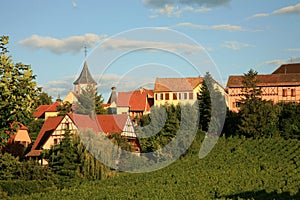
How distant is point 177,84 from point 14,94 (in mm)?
46159

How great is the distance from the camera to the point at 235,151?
3662cm

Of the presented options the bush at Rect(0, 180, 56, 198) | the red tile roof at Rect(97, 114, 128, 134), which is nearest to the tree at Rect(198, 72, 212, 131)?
the red tile roof at Rect(97, 114, 128, 134)

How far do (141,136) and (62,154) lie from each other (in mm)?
14256

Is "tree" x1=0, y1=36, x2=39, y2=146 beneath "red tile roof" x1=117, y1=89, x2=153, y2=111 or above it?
beneath

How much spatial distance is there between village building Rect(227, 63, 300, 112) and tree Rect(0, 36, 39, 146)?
1855 inches

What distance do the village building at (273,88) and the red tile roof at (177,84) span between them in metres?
4.99

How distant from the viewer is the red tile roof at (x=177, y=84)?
57250 millimetres

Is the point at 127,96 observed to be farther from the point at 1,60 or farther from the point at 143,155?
the point at 1,60

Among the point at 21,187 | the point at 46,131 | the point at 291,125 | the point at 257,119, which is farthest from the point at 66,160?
the point at 291,125

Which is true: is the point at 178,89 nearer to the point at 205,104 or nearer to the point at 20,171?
the point at 205,104

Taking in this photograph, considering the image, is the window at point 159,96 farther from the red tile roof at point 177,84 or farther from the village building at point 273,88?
the village building at point 273,88

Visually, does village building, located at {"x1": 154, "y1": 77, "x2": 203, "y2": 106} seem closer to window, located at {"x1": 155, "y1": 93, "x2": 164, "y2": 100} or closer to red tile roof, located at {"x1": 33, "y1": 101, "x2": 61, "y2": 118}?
window, located at {"x1": 155, "y1": 93, "x2": 164, "y2": 100}

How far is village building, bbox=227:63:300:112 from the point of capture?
190ft

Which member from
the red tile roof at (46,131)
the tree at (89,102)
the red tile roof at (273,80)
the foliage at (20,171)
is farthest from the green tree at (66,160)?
the red tile roof at (273,80)
